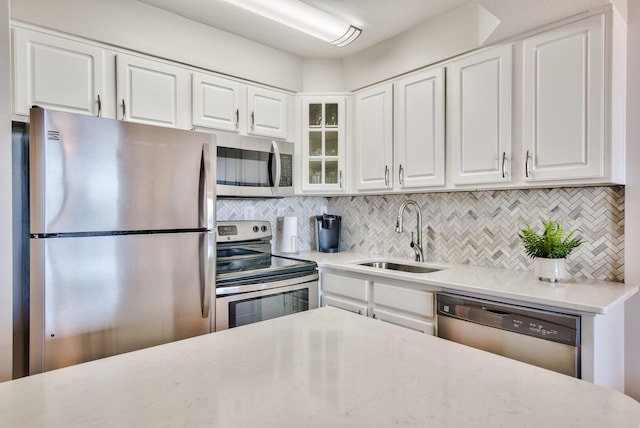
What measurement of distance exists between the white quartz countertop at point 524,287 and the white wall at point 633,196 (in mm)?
147

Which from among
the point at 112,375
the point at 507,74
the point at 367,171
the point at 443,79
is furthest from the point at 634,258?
the point at 112,375

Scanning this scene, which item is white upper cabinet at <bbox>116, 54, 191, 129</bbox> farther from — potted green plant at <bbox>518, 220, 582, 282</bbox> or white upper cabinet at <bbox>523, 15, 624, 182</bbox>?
potted green plant at <bbox>518, 220, 582, 282</bbox>

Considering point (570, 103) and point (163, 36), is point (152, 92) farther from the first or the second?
point (570, 103)

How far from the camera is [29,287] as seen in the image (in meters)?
1.65

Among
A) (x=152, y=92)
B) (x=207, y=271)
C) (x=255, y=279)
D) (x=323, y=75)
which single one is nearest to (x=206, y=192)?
(x=207, y=271)

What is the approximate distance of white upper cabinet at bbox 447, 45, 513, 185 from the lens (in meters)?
2.08

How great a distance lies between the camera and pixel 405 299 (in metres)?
2.19

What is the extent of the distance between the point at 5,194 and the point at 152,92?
4.19ft

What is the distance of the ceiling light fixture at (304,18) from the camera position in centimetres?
200

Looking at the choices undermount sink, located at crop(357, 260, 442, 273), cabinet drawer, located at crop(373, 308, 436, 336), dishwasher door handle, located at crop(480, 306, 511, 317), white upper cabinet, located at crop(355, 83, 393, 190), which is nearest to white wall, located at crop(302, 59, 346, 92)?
white upper cabinet, located at crop(355, 83, 393, 190)

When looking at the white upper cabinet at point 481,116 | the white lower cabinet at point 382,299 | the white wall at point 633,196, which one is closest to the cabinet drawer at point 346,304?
the white lower cabinet at point 382,299

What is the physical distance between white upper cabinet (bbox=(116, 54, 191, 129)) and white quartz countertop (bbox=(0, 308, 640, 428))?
1646mm

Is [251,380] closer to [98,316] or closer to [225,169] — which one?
[98,316]

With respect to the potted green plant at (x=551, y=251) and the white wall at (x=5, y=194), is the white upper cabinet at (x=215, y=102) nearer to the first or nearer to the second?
the white wall at (x=5, y=194)
